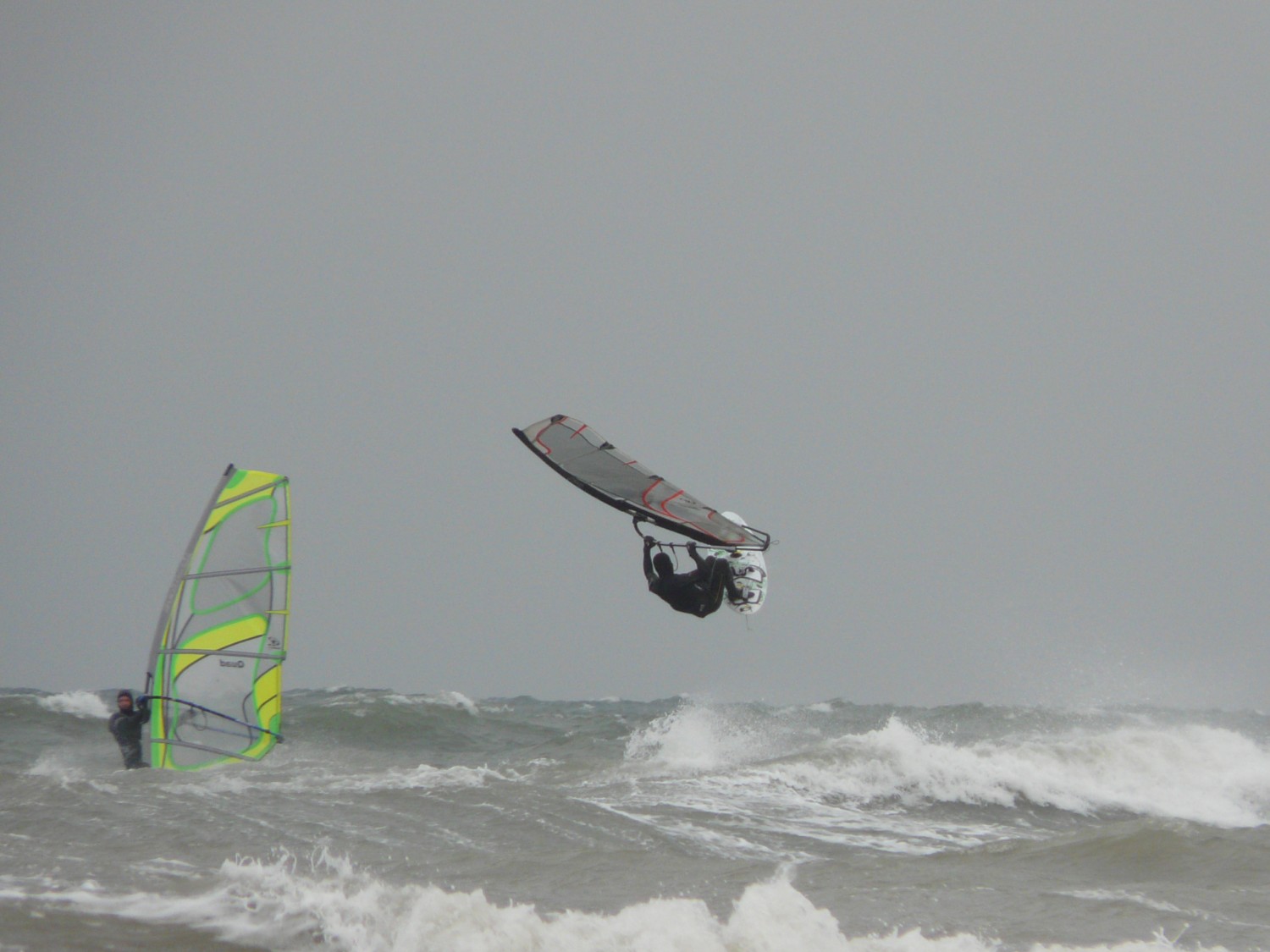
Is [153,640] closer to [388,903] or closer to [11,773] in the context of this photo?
[11,773]

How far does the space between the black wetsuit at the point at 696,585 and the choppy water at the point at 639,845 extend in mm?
1424

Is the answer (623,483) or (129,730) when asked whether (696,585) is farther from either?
(129,730)

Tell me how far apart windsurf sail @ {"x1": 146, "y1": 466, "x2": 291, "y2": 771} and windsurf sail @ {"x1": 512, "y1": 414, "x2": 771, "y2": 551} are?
2821 mm

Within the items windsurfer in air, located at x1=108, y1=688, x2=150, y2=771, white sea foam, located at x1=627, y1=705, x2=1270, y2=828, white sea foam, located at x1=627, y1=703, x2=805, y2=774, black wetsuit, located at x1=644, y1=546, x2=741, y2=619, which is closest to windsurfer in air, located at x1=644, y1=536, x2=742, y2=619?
black wetsuit, located at x1=644, y1=546, x2=741, y2=619

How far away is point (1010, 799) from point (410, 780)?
4942 millimetres

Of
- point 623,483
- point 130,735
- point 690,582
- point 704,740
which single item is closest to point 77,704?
point 130,735

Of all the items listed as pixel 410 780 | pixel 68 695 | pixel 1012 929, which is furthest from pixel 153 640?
pixel 68 695

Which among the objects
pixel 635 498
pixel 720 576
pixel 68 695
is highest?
pixel 635 498

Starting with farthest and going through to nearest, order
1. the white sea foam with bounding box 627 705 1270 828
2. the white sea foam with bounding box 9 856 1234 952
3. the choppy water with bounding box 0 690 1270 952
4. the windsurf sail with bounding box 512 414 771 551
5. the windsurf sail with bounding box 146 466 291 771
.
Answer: the white sea foam with bounding box 627 705 1270 828
the windsurf sail with bounding box 146 466 291 771
the windsurf sail with bounding box 512 414 771 551
the choppy water with bounding box 0 690 1270 952
the white sea foam with bounding box 9 856 1234 952

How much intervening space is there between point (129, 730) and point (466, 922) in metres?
4.73

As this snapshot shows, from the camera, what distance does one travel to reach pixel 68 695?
49.1 ft

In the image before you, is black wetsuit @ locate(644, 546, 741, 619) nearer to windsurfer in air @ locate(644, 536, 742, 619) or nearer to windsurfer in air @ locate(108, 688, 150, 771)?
windsurfer in air @ locate(644, 536, 742, 619)

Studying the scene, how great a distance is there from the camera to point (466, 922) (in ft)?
15.2

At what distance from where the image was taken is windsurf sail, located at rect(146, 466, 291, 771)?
8.05 metres
